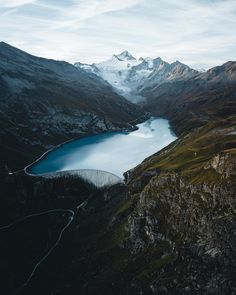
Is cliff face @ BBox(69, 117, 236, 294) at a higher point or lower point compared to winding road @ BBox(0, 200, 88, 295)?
lower

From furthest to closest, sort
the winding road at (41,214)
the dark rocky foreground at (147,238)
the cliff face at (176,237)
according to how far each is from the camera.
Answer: the winding road at (41,214) → the dark rocky foreground at (147,238) → the cliff face at (176,237)

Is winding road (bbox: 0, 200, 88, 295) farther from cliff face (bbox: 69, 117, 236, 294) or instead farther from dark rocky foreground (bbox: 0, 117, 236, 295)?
cliff face (bbox: 69, 117, 236, 294)

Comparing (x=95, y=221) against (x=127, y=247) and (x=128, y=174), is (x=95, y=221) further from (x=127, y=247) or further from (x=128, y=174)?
(x=128, y=174)

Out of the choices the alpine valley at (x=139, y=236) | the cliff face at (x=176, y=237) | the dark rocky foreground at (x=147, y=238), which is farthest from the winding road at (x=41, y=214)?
the cliff face at (x=176, y=237)

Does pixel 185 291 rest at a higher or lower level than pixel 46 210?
lower

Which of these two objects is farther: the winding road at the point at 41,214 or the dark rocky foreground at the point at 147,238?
the winding road at the point at 41,214

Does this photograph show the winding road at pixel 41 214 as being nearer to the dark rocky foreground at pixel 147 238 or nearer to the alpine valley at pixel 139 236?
the alpine valley at pixel 139 236

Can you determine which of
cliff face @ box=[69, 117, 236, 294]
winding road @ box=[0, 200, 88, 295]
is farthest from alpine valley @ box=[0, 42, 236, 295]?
winding road @ box=[0, 200, 88, 295]

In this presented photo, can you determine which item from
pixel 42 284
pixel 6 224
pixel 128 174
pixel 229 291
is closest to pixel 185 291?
pixel 229 291

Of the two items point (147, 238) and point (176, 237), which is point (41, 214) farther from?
point (176, 237)

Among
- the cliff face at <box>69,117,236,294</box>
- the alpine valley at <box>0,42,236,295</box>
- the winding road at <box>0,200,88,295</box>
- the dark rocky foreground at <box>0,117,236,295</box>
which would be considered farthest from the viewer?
→ the winding road at <box>0,200,88,295</box>

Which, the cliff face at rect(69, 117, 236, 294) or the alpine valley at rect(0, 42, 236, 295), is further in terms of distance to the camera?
the alpine valley at rect(0, 42, 236, 295)
